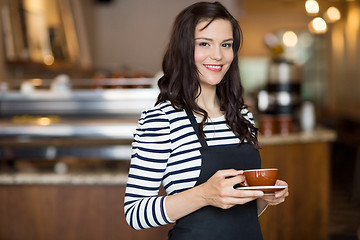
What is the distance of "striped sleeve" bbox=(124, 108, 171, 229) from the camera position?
4.87 feet

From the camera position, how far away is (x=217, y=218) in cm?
160

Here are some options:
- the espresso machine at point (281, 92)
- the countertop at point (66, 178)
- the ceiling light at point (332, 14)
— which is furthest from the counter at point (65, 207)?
the ceiling light at point (332, 14)

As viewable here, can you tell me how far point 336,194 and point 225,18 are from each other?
566cm

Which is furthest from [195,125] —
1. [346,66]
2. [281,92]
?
[346,66]

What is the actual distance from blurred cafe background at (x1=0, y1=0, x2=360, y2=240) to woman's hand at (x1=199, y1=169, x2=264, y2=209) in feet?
5.32

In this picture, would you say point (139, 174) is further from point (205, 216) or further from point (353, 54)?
point (353, 54)

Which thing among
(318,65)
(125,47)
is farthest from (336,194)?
(318,65)

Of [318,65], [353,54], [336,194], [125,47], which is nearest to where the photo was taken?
[336,194]

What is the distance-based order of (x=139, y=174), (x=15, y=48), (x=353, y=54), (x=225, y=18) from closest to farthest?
(x=139, y=174)
(x=225, y=18)
(x=15, y=48)
(x=353, y=54)

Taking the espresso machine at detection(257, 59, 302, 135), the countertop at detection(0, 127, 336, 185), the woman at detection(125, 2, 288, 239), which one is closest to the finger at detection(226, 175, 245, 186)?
the woman at detection(125, 2, 288, 239)

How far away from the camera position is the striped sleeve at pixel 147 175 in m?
→ 1.49

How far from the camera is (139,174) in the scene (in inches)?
59.4

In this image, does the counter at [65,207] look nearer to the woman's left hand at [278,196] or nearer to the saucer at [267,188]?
the woman's left hand at [278,196]

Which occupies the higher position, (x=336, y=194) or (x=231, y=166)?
(x=231, y=166)
